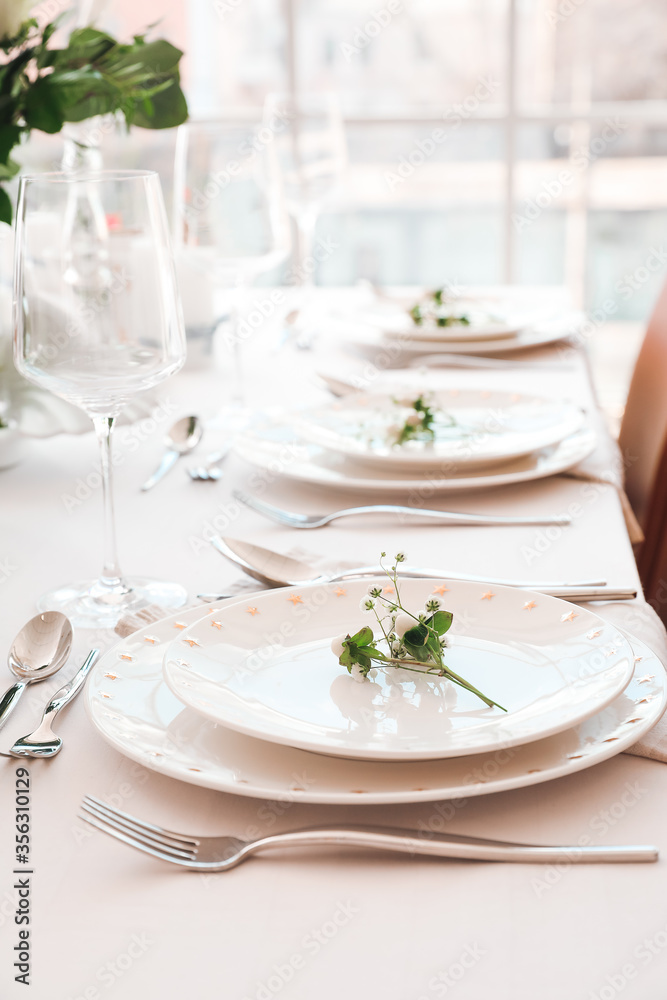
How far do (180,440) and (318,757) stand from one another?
2.06ft

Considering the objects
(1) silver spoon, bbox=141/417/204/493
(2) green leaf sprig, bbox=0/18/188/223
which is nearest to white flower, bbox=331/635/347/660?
(1) silver spoon, bbox=141/417/204/493

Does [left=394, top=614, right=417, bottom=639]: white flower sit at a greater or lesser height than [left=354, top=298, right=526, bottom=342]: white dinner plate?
greater

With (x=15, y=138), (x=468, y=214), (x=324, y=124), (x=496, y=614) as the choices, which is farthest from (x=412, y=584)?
(x=468, y=214)

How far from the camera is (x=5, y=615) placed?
71cm

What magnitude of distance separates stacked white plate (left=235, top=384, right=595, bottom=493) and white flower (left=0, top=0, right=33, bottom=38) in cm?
45

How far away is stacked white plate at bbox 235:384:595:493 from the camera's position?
93cm

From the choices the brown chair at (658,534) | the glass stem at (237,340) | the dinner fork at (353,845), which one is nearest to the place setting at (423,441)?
the glass stem at (237,340)

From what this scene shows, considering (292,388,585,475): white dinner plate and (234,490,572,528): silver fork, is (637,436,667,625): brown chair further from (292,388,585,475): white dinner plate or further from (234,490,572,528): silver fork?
(234,490,572,528): silver fork

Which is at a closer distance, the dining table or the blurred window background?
the dining table

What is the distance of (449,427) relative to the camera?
3.42 feet

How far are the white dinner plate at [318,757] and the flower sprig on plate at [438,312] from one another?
3.26 feet

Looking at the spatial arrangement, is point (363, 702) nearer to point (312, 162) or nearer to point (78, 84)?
point (78, 84)

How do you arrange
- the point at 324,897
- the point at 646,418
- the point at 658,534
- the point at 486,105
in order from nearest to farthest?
the point at 324,897
the point at 658,534
the point at 646,418
the point at 486,105

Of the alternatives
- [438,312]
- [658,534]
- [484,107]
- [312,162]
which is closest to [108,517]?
[658,534]
